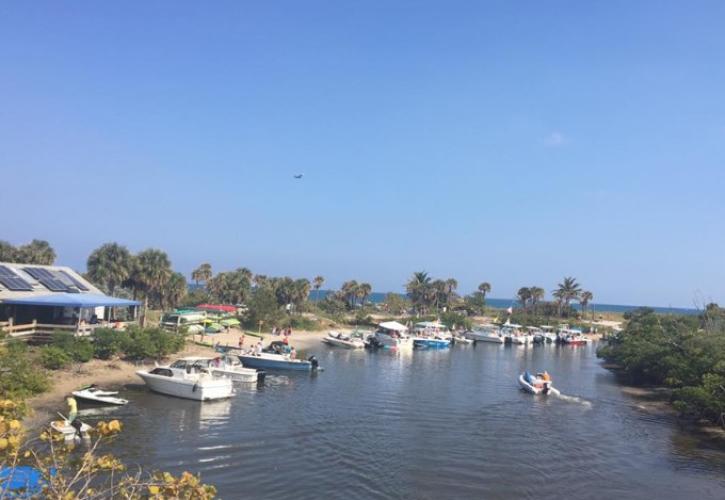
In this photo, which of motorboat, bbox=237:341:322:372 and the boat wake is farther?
motorboat, bbox=237:341:322:372

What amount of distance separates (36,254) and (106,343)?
115 feet

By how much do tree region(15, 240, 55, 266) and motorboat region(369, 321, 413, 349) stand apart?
129ft

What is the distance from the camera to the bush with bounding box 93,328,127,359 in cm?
3694

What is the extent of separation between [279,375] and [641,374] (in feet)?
106

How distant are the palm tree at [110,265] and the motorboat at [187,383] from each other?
2317 cm

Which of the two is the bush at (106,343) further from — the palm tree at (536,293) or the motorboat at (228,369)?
A: the palm tree at (536,293)

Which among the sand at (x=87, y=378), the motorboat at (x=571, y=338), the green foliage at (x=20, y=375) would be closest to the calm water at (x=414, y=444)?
the sand at (x=87, y=378)

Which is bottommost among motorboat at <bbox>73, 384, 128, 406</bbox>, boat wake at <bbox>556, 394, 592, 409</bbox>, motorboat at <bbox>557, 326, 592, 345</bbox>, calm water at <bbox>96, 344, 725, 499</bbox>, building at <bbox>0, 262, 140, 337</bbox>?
Answer: calm water at <bbox>96, 344, 725, 499</bbox>

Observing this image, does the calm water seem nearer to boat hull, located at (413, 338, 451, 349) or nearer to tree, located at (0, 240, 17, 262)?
boat hull, located at (413, 338, 451, 349)

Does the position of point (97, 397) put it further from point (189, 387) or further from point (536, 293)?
point (536, 293)

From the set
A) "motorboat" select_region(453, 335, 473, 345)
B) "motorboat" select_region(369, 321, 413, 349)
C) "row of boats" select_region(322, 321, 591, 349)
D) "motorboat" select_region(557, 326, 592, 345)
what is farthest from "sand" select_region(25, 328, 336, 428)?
"motorboat" select_region(557, 326, 592, 345)

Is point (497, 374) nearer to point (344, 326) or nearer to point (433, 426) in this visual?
point (433, 426)

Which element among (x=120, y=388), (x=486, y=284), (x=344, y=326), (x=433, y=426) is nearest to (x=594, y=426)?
(x=433, y=426)

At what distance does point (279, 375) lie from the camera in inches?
1741
